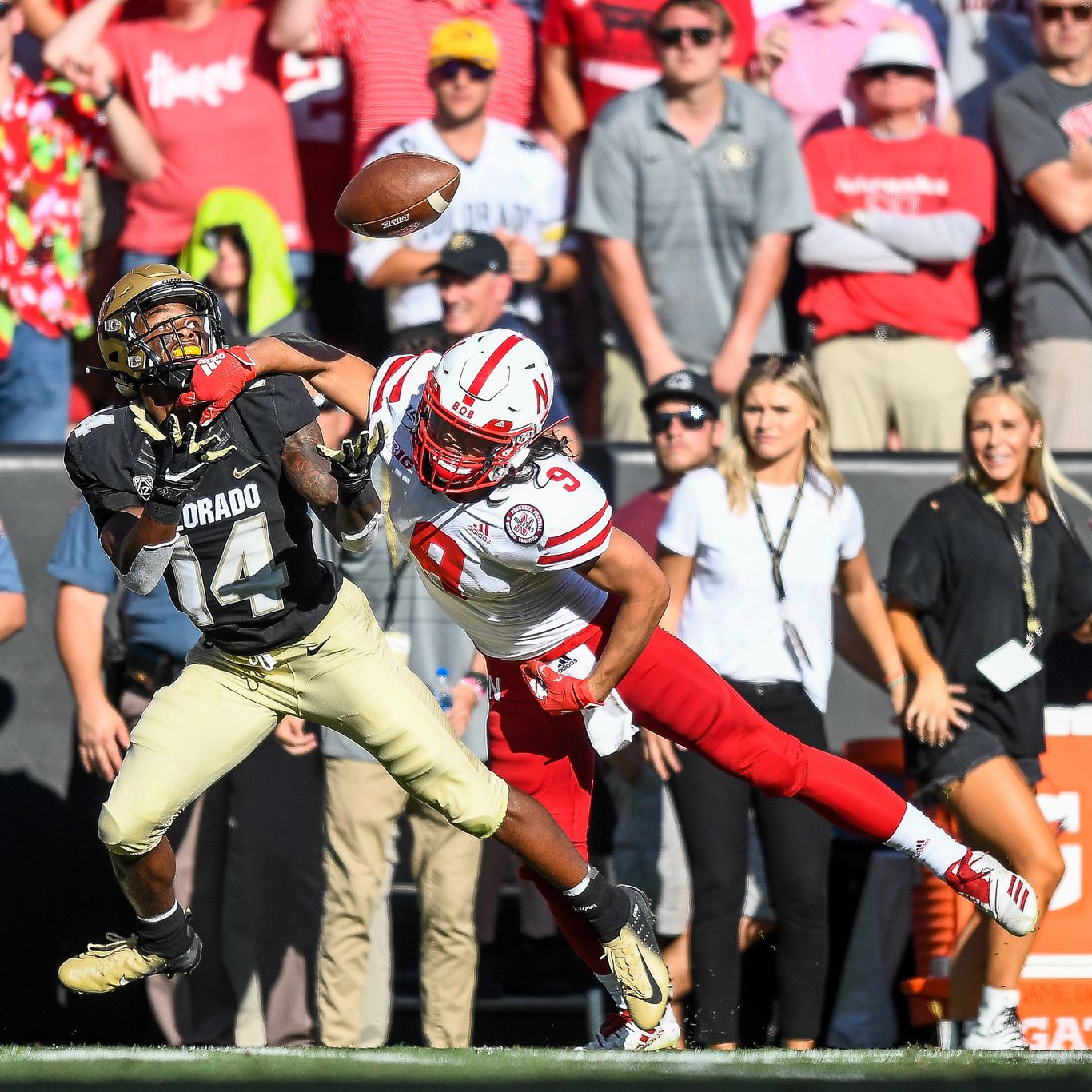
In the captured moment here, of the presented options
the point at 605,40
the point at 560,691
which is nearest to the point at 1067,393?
the point at 605,40

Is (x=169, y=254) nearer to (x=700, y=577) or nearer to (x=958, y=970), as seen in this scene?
(x=700, y=577)

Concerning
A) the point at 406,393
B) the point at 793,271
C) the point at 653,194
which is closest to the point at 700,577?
the point at 406,393

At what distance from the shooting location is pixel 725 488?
5328mm

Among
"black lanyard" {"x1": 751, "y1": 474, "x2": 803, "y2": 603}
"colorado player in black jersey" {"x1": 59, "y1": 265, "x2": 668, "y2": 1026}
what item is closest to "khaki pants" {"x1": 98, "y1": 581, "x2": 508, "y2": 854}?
"colorado player in black jersey" {"x1": 59, "y1": 265, "x2": 668, "y2": 1026}

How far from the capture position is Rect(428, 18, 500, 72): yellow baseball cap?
638 centimetres

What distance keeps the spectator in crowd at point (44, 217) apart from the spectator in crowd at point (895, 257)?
2619mm

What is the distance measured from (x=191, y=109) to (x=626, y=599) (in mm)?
A: 3314

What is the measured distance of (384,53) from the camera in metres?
6.70

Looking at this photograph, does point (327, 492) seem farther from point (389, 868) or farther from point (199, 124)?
point (199, 124)

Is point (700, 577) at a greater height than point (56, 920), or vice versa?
point (700, 577)

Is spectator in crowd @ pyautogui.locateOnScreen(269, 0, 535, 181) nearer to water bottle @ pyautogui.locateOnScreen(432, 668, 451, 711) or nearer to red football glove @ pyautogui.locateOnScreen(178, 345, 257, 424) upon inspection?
water bottle @ pyautogui.locateOnScreen(432, 668, 451, 711)

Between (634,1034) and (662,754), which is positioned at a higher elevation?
(662,754)

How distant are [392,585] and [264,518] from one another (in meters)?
1.34

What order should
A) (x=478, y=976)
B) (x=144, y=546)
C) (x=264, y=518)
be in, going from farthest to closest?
(x=478, y=976) < (x=264, y=518) < (x=144, y=546)
